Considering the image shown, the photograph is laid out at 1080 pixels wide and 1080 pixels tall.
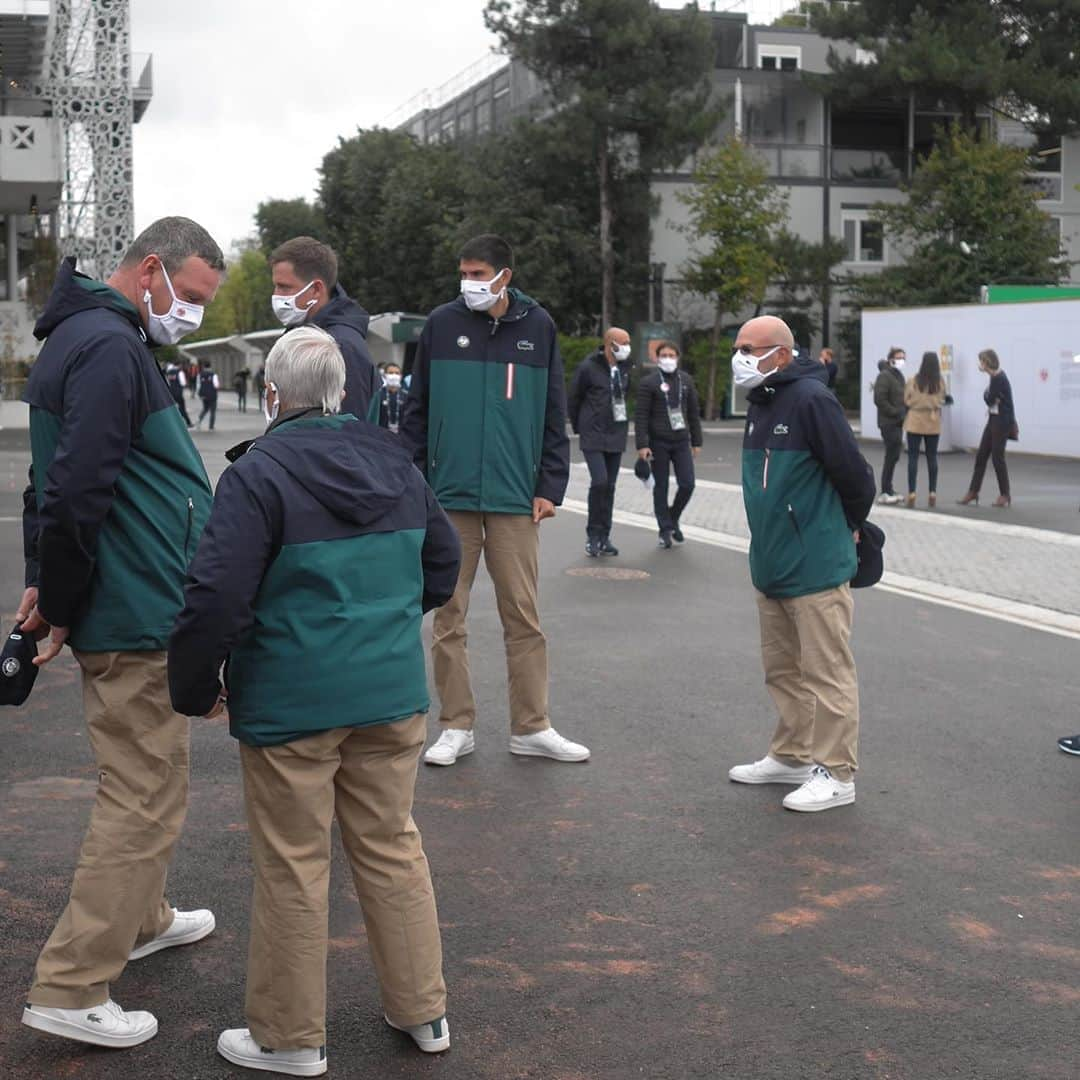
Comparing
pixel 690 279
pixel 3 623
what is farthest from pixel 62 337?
pixel 690 279

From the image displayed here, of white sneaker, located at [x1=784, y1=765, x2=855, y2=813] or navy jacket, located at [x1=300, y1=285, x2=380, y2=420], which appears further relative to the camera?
white sneaker, located at [x1=784, y1=765, x2=855, y2=813]

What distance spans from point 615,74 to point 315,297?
43027 mm

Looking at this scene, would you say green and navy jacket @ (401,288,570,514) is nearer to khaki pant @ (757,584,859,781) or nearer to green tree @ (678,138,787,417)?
khaki pant @ (757,584,859,781)

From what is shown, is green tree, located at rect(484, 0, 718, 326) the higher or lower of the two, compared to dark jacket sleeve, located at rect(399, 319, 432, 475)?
higher

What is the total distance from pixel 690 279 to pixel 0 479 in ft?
80.4

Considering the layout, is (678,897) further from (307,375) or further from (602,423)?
(602,423)

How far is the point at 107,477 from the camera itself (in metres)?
3.92

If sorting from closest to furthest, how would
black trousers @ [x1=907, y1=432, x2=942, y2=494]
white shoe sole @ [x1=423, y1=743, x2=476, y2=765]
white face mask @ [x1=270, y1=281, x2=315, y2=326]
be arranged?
1. white face mask @ [x1=270, y1=281, x2=315, y2=326]
2. white shoe sole @ [x1=423, y1=743, x2=476, y2=765]
3. black trousers @ [x1=907, y1=432, x2=942, y2=494]

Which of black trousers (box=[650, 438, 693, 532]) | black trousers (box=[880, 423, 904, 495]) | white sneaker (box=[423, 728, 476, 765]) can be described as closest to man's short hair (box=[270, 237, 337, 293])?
white sneaker (box=[423, 728, 476, 765])

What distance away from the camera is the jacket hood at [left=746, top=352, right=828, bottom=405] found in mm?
6324

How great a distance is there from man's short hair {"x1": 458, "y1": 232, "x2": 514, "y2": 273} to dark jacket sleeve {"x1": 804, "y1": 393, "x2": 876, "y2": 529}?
56.5 inches

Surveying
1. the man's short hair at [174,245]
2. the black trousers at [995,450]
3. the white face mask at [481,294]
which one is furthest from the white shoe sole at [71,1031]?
the black trousers at [995,450]

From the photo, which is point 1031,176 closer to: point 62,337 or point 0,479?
point 0,479

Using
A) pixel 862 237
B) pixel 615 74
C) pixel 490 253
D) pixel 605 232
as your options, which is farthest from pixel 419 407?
pixel 862 237
